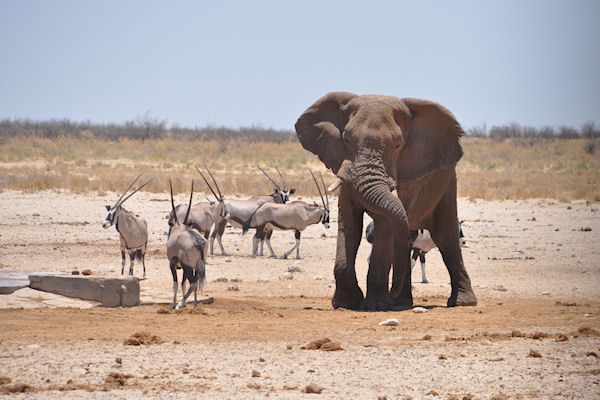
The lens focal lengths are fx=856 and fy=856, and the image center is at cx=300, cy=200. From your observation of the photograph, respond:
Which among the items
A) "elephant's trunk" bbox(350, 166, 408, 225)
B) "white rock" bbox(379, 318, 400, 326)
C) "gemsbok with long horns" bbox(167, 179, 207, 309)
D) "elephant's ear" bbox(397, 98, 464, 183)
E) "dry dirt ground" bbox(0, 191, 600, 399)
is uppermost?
"elephant's ear" bbox(397, 98, 464, 183)

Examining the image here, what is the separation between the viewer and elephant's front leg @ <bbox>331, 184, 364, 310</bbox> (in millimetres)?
10609

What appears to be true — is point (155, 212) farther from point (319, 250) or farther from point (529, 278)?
point (529, 278)

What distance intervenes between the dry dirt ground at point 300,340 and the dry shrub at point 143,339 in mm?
21

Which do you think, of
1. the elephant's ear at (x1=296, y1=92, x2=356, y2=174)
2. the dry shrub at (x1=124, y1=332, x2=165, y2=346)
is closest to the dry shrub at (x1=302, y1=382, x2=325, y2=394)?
the dry shrub at (x1=124, y1=332, x2=165, y2=346)

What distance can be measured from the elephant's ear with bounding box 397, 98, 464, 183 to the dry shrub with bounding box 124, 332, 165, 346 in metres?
4.13

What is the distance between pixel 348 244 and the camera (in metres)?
10.7

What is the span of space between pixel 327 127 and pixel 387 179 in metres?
1.54

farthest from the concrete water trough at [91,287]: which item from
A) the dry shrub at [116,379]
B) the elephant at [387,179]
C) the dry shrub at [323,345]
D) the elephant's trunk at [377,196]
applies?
the dry shrub at [116,379]

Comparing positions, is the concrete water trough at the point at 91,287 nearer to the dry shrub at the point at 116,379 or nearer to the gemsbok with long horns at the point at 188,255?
the gemsbok with long horns at the point at 188,255

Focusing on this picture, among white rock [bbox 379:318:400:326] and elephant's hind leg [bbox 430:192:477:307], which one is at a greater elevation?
elephant's hind leg [bbox 430:192:477:307]

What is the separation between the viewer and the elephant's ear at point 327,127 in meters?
11.1

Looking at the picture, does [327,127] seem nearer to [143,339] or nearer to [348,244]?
[348,244]

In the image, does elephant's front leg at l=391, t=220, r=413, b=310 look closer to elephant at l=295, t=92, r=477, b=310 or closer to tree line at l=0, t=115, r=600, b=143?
elephant at l=295, t=92, r=477, b=310

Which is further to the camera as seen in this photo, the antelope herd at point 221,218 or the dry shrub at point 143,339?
the antelope herd at point 221,218
